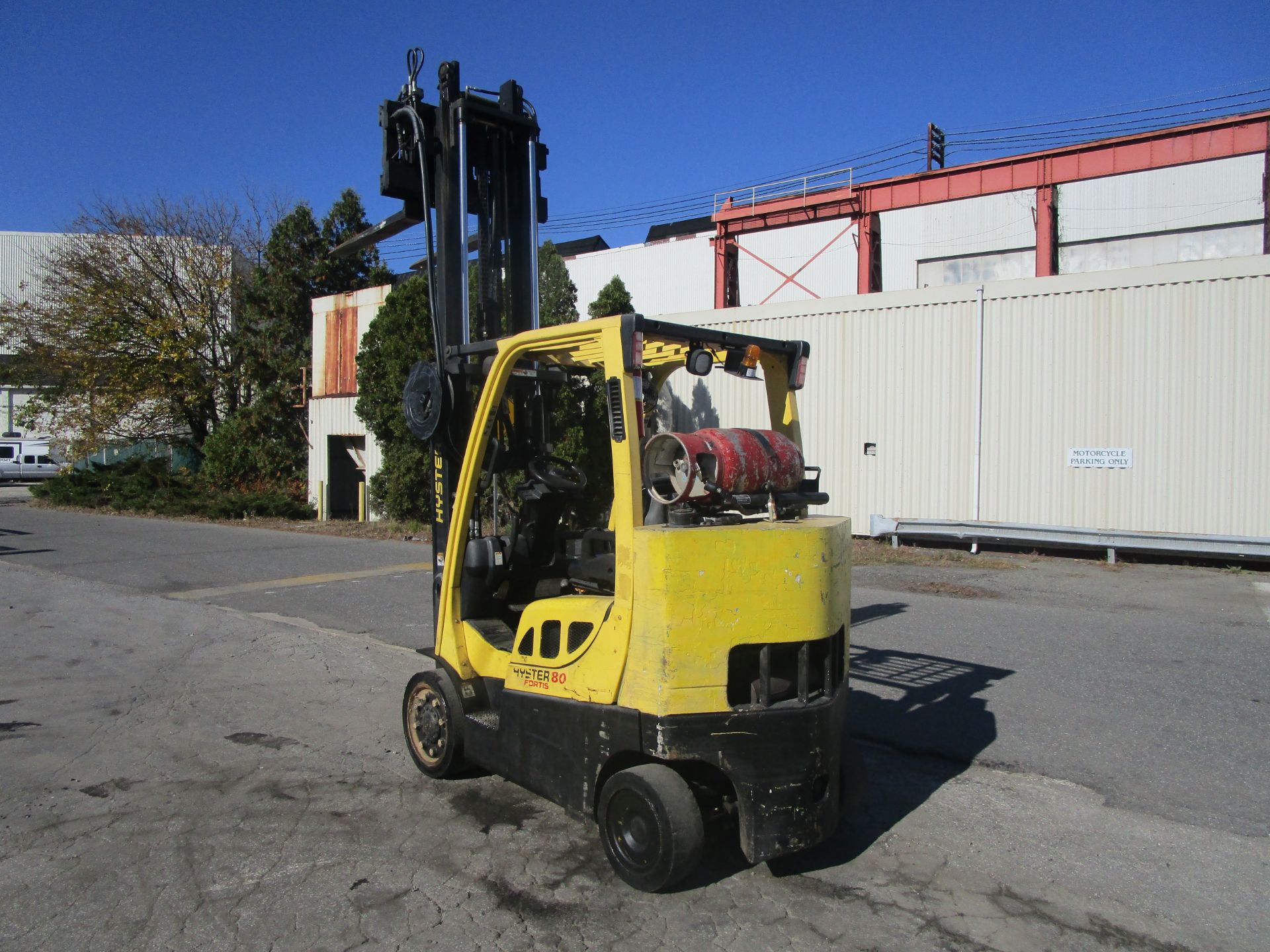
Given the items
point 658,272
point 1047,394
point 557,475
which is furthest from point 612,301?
point 658,272

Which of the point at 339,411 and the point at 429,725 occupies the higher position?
the point at 339,411

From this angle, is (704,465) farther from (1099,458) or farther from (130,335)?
(130,335)

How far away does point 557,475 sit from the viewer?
17.2 feet

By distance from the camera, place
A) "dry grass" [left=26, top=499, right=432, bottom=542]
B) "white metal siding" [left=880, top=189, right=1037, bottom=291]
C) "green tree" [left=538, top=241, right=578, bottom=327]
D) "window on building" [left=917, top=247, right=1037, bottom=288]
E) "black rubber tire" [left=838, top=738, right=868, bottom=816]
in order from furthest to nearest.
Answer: "window on building" [left=917, top=247, right=1037, bottom=288] < "white metal siding" [left=880, top=189, right=1037, bottom=291] < "green tree" [left=538, top=241, right=578, bottom=327] < "dry grass" [left=26, top=499, right=432, bottom=542] < "black rubber tire" [left=838, top=738, right=868, bottom=816]

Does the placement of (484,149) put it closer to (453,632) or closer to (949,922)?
(453,632)

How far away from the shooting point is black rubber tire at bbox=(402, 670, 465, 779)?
4984 mm

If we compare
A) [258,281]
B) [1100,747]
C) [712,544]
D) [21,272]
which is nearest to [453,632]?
[712,544]

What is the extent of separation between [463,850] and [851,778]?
74.7 inches

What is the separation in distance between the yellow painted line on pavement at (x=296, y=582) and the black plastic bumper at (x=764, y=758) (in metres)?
9.62

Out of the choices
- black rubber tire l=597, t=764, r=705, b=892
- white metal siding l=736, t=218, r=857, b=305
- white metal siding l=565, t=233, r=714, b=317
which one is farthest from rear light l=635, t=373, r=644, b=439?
white metal siding l=565, t=233, r=714, b=317

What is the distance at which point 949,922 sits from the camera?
3.75 meters

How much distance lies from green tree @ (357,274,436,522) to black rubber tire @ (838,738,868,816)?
1559 cm

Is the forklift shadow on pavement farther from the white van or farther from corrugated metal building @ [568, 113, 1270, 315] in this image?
the white van

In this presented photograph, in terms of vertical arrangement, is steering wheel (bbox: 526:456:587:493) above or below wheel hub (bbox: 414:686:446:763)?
above
